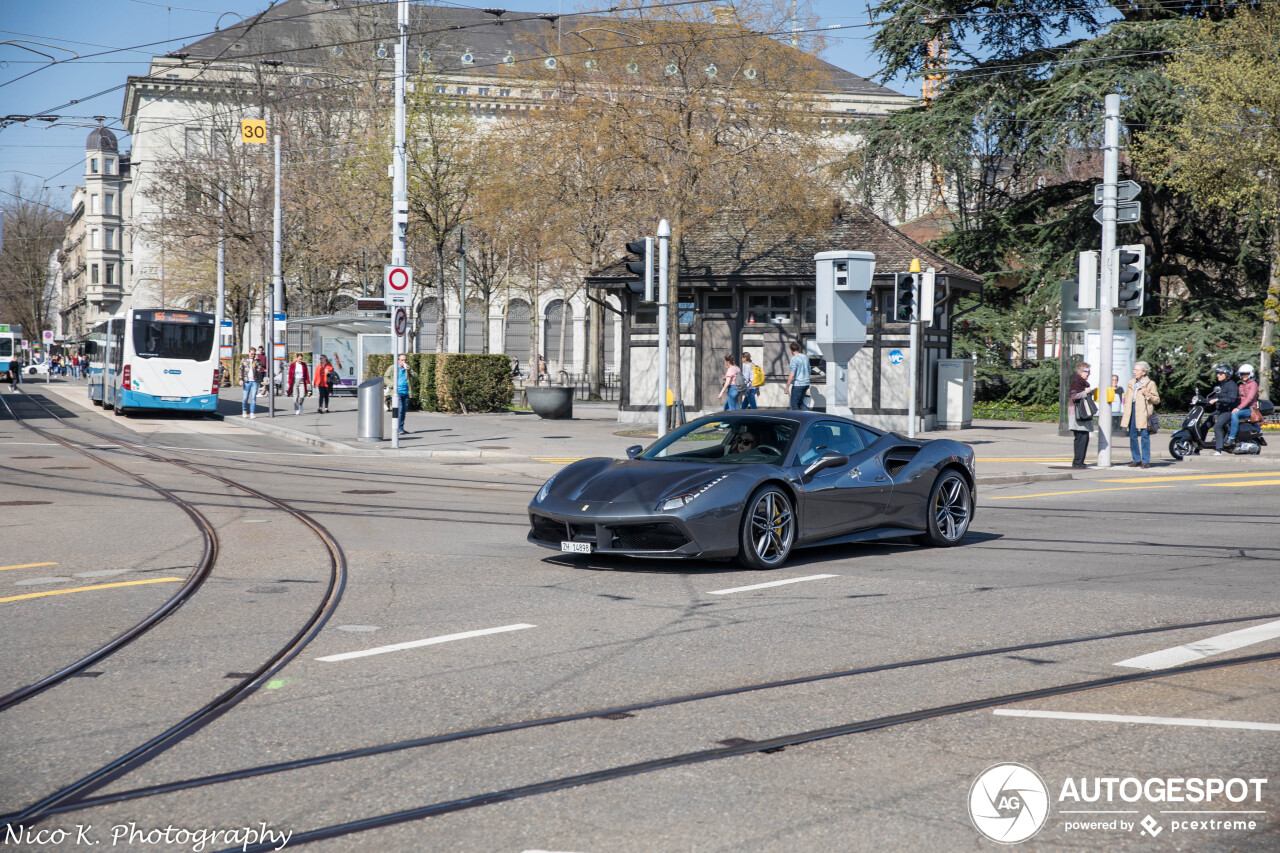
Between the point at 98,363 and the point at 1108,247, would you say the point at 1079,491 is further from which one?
the point at 98,363

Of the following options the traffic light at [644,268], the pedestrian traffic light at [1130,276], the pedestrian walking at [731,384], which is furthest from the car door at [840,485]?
the pedestrian walking at [731,384]

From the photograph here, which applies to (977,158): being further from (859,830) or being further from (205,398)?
(859,830)

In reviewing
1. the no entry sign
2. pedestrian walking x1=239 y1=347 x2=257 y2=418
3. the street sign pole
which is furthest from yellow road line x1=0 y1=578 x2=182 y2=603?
pedestrian walking x1=239 y1=347 x2=257 y2=418

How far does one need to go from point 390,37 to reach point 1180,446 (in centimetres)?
2206

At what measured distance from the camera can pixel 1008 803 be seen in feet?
13.6

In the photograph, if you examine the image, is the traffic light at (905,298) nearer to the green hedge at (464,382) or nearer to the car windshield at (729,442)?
the car windshield at (729,442)

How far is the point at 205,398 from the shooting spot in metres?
35.4

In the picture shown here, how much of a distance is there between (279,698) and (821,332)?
1533 cm

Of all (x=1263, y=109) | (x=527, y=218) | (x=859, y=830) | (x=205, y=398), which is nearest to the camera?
(x=859, y=830)

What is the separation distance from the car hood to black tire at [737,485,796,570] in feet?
1.13

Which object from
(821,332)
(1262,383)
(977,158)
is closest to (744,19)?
(821,332)

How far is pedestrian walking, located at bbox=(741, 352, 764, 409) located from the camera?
26.9 meters

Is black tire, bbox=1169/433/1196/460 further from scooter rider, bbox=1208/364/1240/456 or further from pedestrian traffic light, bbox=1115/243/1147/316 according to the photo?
pedestrian traffic light, bbox=1115/243/1147/316

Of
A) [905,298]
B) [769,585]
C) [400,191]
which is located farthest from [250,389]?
[769,585]
